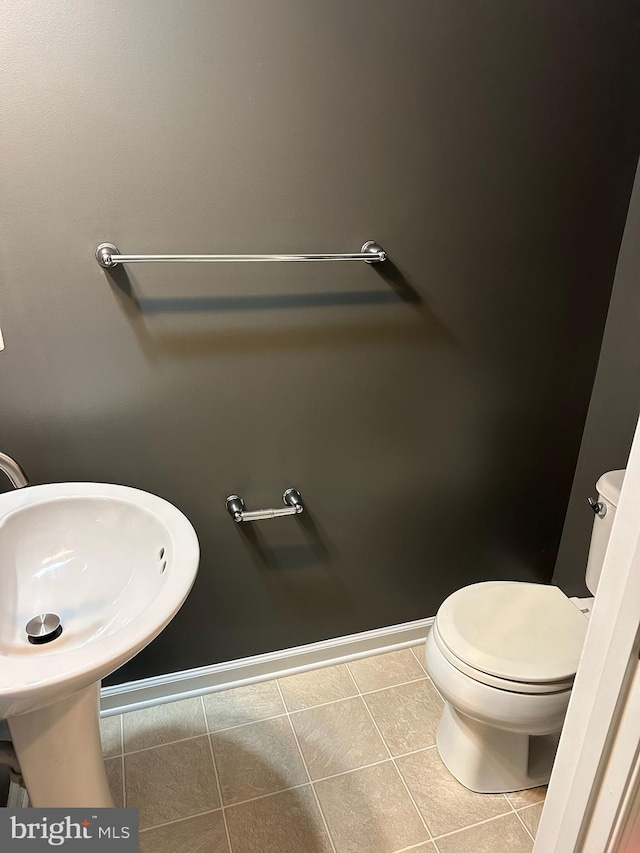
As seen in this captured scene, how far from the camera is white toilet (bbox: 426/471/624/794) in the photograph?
146cm

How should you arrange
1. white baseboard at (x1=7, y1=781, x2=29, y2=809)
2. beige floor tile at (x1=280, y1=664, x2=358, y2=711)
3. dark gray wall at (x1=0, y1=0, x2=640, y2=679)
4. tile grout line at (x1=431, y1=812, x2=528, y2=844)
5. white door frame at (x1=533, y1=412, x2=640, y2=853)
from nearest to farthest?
white door frame at (x1=533, y1=412, x2=640, y2=853) < dark gray wall at (x1=0, y1=0, x2=640, y2=679) < white baseboard at (x1=7, y1=781, x2=29, y2=809) < tile grout line at (x1=431, y1=812, x2=528, y2=844) < beige floor tile at (x1=280, y1=664, x2=358, y2=711)

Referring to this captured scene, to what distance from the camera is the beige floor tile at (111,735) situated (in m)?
1.71

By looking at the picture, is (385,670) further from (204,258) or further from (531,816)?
(204,258)

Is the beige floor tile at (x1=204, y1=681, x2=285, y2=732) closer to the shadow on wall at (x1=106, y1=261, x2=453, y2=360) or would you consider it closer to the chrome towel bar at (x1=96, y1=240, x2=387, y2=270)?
the shadow on wall at (x1=106, y1=261, x2=453, y2=360)

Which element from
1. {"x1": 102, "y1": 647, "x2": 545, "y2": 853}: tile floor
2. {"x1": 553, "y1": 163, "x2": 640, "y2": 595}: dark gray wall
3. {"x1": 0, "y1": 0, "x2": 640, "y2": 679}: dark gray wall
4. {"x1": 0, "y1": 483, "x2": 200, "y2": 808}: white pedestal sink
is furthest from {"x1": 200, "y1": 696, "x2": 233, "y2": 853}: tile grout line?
{"x1": 553, "y1": 163, "x2": 640, "y2": 595}: dark gray wall

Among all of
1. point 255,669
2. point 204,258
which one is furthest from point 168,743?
point 204,258

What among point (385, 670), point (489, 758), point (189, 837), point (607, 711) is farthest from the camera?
point (385, 670)

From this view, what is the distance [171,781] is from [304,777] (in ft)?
1.13

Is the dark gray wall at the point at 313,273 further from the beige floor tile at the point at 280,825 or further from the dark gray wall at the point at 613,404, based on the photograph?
the beige floor tile at the point at 280,825

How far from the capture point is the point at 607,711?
97cm

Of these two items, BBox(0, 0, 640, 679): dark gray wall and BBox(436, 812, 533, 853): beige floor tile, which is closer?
BBox(0, 0, 640, 679): dark gray wall

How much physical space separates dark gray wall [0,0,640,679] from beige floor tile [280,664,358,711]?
0.13 metres

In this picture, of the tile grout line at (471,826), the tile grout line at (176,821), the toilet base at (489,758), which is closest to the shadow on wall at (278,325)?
the toilet base at (489,758)

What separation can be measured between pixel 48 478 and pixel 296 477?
24.8 inches
